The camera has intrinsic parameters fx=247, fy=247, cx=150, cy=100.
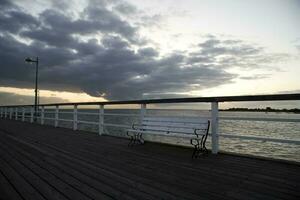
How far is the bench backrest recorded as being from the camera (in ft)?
17.1

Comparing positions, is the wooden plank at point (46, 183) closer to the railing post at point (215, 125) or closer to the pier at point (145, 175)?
the pier at point (145, 175)

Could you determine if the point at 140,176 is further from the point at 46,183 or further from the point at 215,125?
the point at 215,125

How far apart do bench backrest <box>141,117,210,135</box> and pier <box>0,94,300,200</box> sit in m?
0.34

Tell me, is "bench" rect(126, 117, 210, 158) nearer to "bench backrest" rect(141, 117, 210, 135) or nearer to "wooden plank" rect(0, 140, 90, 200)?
"bench backrest" rect(141, 117, 210, 135)

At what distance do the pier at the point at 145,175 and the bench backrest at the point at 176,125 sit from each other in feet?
1.11

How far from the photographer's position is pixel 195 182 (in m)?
3.33

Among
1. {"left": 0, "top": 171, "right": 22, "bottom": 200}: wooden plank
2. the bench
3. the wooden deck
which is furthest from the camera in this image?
the bench

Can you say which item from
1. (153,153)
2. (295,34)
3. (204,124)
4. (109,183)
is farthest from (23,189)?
(295,34)

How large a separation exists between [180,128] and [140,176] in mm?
2243

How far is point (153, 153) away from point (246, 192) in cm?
275

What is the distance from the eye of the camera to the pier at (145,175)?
9.40ft

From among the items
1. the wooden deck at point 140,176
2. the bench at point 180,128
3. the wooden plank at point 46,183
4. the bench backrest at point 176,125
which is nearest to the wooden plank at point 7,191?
the wooden deck at point 140,176

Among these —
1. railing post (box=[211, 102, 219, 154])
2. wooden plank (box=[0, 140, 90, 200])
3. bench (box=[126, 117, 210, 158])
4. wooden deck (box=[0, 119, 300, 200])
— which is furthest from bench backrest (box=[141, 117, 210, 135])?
wooden plank (box=[0, 140, 90, 200])

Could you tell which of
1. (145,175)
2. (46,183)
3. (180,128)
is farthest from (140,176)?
(180,128)
